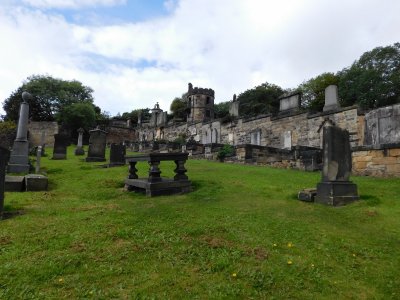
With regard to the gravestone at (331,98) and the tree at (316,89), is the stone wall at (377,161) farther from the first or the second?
the tree at (316,89)

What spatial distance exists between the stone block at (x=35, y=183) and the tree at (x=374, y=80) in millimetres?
31599

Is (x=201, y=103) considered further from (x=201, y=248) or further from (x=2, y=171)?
(x=201, y=248)

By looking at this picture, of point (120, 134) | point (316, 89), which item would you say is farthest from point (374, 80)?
point (120, 134)

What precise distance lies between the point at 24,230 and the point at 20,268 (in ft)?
4.74

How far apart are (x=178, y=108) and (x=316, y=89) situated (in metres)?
25.9

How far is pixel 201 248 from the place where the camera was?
3959 mm

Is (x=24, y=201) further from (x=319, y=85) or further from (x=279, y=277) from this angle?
(x=319, y=85)

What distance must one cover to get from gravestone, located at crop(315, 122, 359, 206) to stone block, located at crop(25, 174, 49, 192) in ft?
23.4

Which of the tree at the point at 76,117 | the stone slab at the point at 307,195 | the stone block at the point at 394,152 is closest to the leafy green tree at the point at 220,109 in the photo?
the tree at the point at 76,117

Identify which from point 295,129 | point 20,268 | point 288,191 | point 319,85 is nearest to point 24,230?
point 20,268

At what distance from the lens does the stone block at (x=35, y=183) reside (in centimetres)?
827

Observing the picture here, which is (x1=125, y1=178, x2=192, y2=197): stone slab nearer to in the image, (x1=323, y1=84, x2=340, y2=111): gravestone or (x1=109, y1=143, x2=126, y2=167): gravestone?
(x1=109, y1=143, x2=126, y2=167): gravestone

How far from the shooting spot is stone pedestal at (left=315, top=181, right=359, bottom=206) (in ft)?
20.9

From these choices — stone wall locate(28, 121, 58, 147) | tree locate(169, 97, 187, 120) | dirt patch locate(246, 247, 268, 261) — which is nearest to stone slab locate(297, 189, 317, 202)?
dirt patch locate(246, 247, 268, 261)
